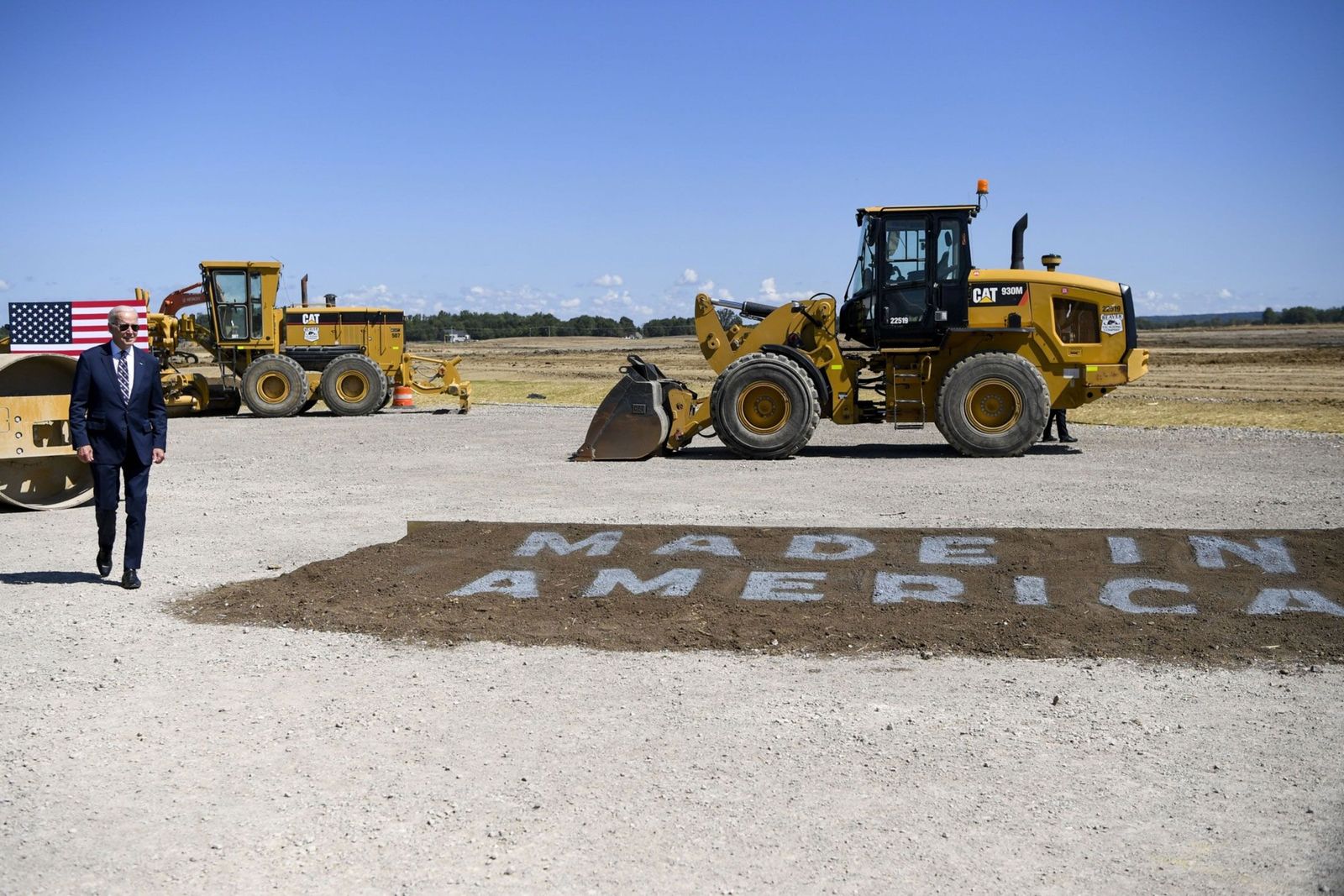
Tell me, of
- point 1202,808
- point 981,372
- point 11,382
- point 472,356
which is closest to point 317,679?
point 1202,808

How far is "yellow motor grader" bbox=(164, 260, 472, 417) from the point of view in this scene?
26.3 meters

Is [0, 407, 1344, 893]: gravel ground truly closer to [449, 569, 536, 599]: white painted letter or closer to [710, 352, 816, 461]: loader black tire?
[449, 569, 536, 599]: white painted letter

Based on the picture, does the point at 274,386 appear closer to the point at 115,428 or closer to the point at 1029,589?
the point at 115,428

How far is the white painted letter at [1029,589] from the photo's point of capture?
28.4 ft

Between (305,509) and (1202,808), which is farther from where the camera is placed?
(305,509)

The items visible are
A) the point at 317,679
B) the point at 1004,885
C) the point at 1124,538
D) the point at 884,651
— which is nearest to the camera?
the point at 1004,885

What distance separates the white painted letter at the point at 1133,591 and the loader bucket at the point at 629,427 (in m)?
9.13

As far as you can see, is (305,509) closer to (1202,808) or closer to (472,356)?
(1202,808)

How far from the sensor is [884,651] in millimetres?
7582

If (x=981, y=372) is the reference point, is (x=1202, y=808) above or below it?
below

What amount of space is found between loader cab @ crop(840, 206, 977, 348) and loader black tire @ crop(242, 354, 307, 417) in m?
13.2

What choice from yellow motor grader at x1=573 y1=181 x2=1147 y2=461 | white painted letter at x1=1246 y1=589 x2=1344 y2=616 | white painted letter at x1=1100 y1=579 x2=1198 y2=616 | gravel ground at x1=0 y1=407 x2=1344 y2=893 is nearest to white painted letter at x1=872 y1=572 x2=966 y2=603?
white painted letter at x1=1100 y1=579 x2=1198 y2=616

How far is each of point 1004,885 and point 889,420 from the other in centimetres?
1415

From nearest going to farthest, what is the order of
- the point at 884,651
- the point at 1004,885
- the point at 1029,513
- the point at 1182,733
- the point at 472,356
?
the point at 1004,885
the point at 1182,733
the point at 884,651
the point at 1029,513
the point at 472,356
